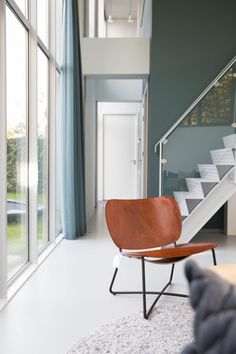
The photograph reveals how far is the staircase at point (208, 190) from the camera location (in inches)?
187

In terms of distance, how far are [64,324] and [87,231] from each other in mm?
3462

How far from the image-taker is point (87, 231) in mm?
6023

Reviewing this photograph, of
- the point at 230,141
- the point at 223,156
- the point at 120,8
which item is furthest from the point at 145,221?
the point at 120,8

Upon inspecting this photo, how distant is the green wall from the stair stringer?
1033 mm

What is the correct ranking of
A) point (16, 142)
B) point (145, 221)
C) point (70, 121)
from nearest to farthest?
point (145, 221)
point (16, 142)
point (70, 121)

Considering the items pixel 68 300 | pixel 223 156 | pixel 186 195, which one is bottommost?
pixel 68 300

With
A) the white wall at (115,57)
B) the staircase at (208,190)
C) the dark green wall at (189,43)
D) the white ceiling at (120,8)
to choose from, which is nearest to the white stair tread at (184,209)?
the staircase at (208,190)

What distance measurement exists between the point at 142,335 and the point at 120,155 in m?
7.64

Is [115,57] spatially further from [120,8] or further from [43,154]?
[120,8]

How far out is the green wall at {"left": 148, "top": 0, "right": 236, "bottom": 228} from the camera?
225 inches

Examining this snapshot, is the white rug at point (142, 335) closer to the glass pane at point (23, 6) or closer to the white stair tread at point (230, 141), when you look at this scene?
the white stair tread at point (230, 141)

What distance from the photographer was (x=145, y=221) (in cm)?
348

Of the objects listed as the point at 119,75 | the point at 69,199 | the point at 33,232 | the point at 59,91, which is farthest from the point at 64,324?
the point at 119,75

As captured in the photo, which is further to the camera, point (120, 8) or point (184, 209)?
point (120, 8)
